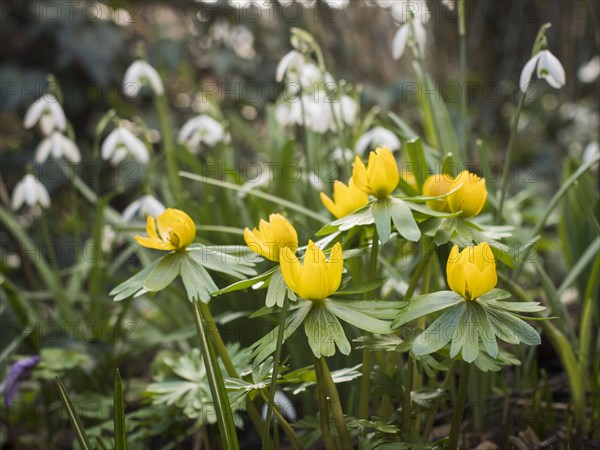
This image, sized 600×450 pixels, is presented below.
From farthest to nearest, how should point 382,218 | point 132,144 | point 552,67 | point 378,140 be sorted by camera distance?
point 132,144, point 378,140, point 552,67, point 382,218

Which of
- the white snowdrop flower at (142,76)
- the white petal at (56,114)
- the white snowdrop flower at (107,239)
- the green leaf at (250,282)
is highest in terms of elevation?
the white snowdrop flower at (142,76)

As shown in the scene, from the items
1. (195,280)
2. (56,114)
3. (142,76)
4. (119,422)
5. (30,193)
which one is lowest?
(119,422)

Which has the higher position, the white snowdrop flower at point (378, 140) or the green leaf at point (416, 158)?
the white snowdrop flower at point (378, 140)

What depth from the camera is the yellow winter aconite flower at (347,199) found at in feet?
3.50

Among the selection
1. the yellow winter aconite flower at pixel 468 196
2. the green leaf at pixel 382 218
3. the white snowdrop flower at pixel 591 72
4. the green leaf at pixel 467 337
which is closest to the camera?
the green leaf at pixel 467 337

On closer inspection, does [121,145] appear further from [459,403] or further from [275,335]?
[459,403]

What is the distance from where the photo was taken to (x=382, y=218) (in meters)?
0.96

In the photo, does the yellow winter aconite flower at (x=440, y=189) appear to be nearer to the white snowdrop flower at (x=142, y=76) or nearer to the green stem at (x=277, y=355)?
the green stem at (x=277, y=355)

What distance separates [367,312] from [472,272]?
6.2 inches

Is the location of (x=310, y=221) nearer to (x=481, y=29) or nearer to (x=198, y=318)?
(x=198, y=318)

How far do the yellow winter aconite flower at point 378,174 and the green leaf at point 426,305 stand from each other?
0.19 metres

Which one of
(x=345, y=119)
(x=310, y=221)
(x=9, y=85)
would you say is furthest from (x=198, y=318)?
Result: (x=9, y=85)

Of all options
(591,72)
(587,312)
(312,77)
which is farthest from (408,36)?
(591,72)

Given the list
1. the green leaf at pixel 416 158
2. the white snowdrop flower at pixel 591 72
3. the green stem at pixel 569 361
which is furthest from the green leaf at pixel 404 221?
the white snowdrop flower at pixel 591 72
